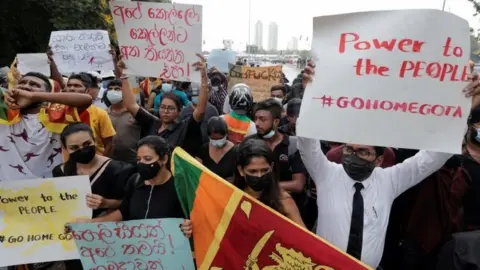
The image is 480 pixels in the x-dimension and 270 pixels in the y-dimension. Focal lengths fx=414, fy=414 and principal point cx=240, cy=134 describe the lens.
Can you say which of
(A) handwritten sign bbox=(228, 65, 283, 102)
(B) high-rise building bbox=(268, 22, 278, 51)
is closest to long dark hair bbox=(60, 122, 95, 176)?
(A) handwritten sign bbox=(228, 65, 283, 102)

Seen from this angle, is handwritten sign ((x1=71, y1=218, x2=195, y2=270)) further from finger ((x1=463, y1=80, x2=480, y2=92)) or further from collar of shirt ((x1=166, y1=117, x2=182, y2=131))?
finger ((x1=463, y1=80, x2=480, y2=92))

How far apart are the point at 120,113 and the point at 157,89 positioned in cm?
316

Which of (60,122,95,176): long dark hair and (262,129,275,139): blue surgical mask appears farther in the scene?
(262,129,275,139): blue surgical mask

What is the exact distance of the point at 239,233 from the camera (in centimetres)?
237

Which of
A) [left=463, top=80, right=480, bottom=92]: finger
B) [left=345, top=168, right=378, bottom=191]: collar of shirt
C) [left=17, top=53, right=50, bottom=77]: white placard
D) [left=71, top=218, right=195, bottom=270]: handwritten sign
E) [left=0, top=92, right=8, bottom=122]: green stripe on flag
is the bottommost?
[left=71, top=218, right=195, bottom=270]: handwritten sign

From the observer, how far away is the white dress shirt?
2.44m

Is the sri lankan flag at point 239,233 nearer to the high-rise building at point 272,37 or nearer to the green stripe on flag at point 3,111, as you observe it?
the green stripe on flag at point 3,111

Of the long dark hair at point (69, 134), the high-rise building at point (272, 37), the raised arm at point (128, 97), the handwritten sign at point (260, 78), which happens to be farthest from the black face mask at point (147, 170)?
the high-rise building at point (272, 37)

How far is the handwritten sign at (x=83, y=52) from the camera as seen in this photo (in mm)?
5434

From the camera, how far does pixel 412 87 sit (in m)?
2.22

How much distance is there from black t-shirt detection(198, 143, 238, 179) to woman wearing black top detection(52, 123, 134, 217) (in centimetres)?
73

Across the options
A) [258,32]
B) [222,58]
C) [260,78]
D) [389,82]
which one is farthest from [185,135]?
[258,32]

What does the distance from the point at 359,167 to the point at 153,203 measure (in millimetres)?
1298

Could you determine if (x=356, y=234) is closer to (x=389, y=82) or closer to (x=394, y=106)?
(x=394, y=106)
